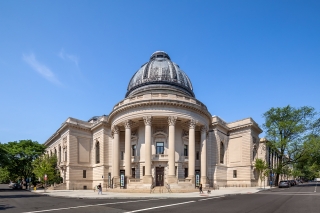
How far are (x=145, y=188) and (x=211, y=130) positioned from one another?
20.3 meters

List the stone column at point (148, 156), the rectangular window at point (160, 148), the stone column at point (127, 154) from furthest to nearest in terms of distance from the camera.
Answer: the rectangular window at point (160, 148), the stone column at point (127, 154), the stone column at point (148, 156)

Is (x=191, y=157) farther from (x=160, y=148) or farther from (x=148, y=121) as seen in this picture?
(x=148, y=121)

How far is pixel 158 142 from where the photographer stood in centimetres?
4391

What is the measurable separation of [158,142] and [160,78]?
1440 centimetres

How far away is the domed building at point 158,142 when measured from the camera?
40500mm

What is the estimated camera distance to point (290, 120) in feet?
170

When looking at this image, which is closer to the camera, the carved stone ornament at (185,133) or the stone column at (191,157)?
the stone column at (191,157)

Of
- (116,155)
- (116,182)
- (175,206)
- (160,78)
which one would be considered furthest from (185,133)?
(175,206)

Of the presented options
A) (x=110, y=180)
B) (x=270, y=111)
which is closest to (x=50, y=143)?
(x=110, y=180)

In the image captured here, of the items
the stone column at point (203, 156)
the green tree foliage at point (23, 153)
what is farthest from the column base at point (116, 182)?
the green tree foliage at point (23, 153)

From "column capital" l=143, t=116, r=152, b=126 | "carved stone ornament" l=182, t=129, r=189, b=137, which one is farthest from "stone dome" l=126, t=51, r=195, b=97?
"column capital" l=143, t=116, r=152, b=126

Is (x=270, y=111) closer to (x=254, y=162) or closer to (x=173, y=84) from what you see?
(x=254, y=162)

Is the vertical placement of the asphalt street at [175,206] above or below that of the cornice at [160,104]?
below

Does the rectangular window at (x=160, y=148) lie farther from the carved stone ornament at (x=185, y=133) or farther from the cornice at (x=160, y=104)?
the cornice at (x=160, y=104)
